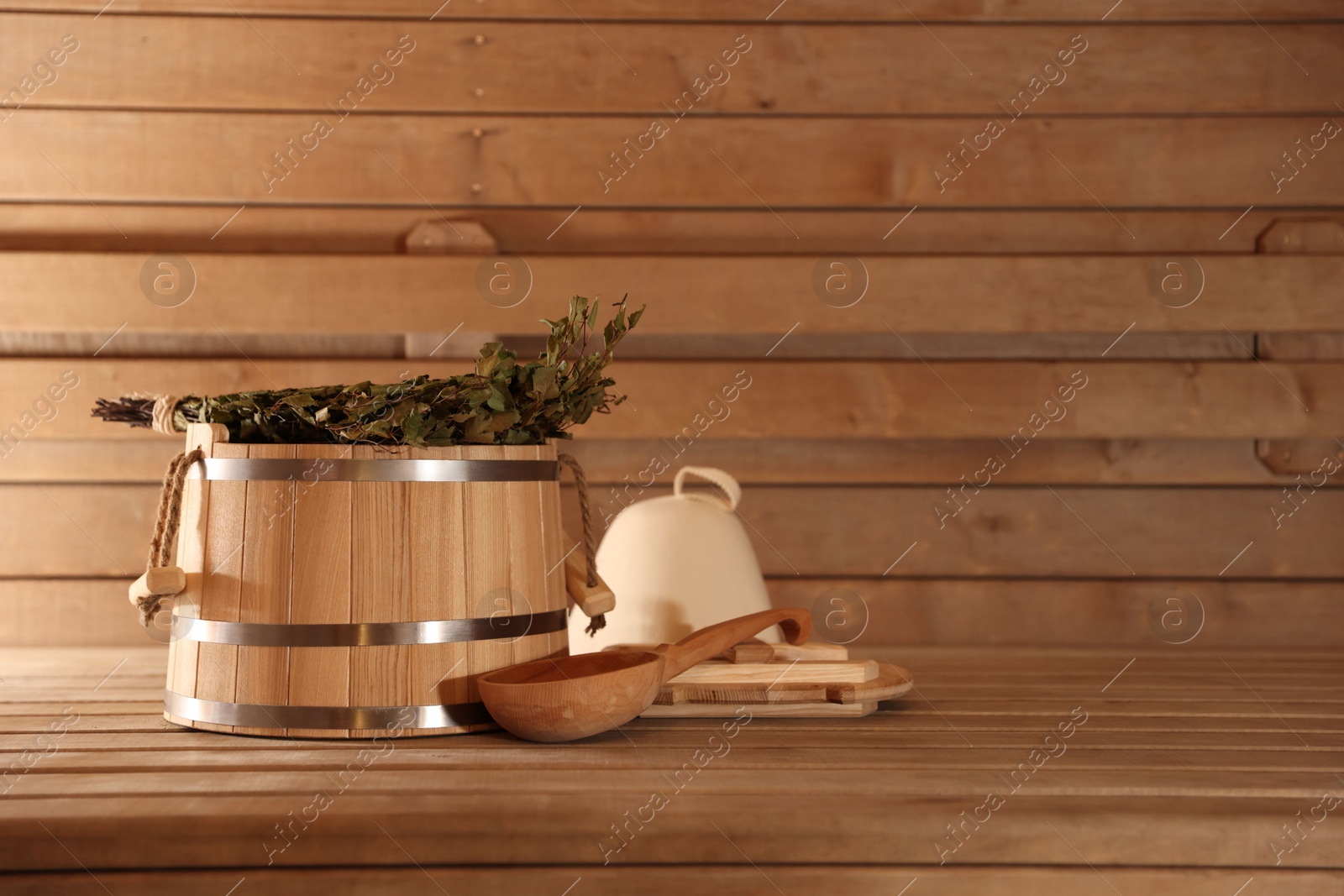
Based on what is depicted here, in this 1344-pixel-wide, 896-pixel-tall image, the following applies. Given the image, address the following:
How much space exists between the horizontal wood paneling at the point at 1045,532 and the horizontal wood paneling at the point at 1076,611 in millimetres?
29

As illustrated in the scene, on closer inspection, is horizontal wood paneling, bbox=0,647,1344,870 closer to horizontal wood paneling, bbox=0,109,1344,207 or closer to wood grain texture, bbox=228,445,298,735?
wood grain texture, bbox=228,445,298,735

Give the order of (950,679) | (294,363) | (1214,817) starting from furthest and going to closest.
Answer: (294,363)
(950,679)
(1214,817)

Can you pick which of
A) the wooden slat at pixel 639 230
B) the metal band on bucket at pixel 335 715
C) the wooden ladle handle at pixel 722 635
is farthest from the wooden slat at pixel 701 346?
the metal band on bucket at pixel 335 715

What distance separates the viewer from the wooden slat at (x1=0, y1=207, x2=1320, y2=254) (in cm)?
217

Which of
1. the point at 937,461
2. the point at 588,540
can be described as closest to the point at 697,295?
the point at 937,461

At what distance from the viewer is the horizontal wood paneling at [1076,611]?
2.21 metres

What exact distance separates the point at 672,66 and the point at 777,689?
1.40m

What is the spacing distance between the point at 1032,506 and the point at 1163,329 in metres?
0.45

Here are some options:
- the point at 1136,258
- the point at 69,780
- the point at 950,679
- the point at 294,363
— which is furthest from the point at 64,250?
the point at 1136,258

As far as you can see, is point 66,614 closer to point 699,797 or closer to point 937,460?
point 699,797

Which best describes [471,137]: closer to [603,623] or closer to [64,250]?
[64,250]

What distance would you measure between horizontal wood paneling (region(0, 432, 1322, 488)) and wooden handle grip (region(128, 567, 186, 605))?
1087 millimetres

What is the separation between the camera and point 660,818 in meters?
0.96

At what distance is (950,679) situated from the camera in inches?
66.1
